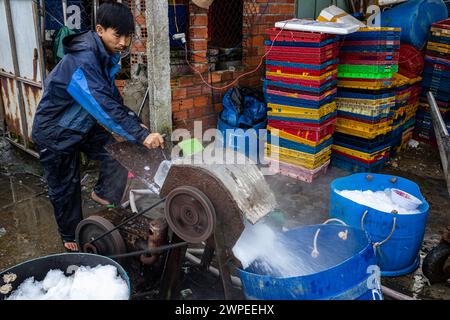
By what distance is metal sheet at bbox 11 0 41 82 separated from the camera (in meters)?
5.46

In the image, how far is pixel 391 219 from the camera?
3436mm

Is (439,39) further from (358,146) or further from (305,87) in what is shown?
(305,87)

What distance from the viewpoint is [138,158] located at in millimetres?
3414

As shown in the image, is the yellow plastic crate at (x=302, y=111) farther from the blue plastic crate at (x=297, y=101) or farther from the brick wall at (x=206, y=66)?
the brick wall at (x=206, y=66)

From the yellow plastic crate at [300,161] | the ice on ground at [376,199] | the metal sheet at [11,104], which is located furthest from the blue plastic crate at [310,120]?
the metal sheet at [11,104]

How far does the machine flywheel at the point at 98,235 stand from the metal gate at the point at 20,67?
3020 mm

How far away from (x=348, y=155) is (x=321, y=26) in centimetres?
191

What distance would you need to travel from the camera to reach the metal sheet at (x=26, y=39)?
5.46 metres

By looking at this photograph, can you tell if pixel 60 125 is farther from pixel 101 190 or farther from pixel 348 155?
pixel 348 155

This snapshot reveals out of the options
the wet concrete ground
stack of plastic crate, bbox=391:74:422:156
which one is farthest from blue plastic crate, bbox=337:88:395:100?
the wet concrete ground

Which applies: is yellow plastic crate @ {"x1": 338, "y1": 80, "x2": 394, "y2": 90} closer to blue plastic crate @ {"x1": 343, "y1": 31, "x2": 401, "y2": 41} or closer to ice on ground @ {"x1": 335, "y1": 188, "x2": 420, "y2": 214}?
blue plastic crate @ {"x1": 343, "y1": 31, "x2": 401, "y2": 41}

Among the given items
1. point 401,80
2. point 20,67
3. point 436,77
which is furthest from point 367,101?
point 20,67

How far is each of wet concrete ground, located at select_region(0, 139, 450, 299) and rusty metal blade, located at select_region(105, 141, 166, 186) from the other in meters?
0.93
